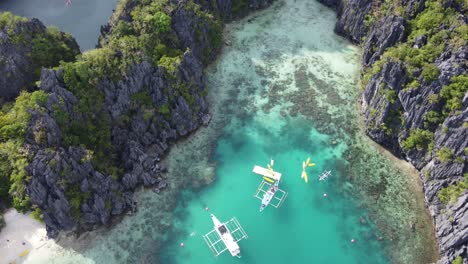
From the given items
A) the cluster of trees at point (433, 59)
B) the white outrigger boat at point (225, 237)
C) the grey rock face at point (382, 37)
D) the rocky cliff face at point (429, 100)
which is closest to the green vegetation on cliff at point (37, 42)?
the white outrigger boat at point (225, 237)

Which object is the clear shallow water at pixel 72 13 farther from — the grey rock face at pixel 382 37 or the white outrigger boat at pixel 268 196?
the grey rock face at pixel 382 37

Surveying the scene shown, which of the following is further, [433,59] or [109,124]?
[433,59]

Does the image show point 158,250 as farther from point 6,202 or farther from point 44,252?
point 6,202

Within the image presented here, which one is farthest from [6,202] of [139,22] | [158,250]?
[139,22]

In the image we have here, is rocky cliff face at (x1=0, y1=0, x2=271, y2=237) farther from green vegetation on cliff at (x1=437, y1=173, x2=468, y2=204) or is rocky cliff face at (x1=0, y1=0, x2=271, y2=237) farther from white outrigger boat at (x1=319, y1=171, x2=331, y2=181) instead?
green vegetation on cliff at (x1=437, y1=173, x2=468, y2=204)

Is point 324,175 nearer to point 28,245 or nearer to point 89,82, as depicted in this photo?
point 89,82

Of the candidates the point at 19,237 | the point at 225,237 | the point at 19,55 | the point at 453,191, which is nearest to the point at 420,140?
the point at 453,191

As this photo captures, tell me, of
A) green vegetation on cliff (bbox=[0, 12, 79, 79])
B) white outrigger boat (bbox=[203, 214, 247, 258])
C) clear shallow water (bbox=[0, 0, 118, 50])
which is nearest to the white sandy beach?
white outrigger boat (bbox=[203, 214, 247, 258])

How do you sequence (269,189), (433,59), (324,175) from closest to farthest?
(269,189) → (324,175) → (433,59)
